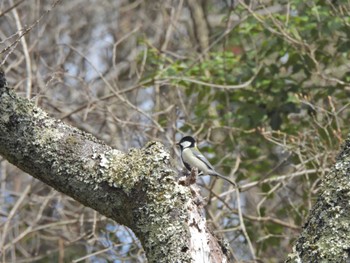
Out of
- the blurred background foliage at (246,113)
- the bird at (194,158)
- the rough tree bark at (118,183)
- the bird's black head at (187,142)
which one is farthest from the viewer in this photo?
the blurred background foliage at (246,113)

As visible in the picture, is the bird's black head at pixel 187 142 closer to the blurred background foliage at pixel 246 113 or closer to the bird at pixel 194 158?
the bird at pixel 194 158

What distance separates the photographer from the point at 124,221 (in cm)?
207

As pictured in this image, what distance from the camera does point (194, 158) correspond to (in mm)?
4773

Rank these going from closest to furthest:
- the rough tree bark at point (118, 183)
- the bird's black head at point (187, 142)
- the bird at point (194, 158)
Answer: the rough tree bark at point (118, 183)
the bird at point (194, 158)
the bird's black head at point (187, 142)

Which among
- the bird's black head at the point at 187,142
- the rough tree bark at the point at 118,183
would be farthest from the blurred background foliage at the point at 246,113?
the rough tree bark at the point at 118,183

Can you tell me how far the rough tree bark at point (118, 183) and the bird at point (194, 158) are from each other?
258 cm

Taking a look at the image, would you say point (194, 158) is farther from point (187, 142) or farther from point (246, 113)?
point (246, 113)

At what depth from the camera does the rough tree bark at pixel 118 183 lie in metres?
1.99

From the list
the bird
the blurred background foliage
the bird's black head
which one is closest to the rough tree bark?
the bird

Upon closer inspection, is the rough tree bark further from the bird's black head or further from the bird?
the bird's black head

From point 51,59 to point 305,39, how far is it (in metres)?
3.17

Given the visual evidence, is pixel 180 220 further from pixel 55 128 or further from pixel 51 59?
pixel 51 59

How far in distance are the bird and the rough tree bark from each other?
2.58 metres

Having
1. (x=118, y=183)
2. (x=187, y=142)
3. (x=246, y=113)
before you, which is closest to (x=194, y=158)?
(x=187, y=142)
